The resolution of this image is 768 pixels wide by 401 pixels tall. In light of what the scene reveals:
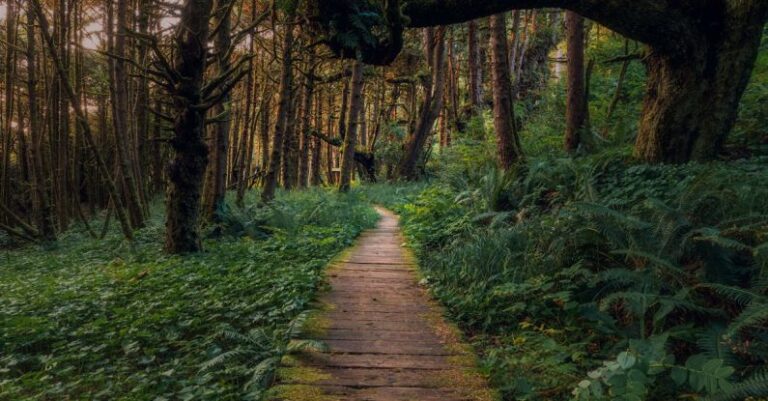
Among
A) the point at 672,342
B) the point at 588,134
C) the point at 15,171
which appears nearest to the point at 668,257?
the point at 672,342

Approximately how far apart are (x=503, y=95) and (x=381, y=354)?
7.36 m

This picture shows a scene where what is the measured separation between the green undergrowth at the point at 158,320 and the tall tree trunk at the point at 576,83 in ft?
17.4

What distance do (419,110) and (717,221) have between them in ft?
60.5

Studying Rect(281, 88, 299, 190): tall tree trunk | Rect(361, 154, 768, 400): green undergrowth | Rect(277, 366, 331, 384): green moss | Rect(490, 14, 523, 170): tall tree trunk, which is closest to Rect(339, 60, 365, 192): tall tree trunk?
Rect(281, 88, 299, 190): tall tree trunk

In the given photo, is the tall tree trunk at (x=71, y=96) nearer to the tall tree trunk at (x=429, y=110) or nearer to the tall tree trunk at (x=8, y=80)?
the tall tree trunk at (x=8, y=80)

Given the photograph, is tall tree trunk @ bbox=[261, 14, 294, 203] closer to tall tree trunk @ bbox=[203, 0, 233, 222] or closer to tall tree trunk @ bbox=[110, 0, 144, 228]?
tall tree trunk @ bbox=[203, 0, 233, 222]

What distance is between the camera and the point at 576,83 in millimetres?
9547

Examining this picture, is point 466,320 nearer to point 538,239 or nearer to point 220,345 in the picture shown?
point 538,239

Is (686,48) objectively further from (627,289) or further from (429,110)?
(429,110)

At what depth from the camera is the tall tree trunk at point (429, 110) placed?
20062 millimetres

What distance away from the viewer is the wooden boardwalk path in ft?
10.5

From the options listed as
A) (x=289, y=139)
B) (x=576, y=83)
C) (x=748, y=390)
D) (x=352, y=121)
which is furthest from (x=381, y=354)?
(x=289, y=139)

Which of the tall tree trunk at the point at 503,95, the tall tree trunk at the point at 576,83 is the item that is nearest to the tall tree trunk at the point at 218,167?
the tall tree trunk at the point at 503,95

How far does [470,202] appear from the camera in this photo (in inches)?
376
